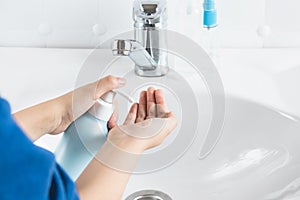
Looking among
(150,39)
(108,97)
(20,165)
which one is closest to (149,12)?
(150,39)

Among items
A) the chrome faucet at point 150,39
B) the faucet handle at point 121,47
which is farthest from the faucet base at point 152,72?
the faucet handle at point 121,47

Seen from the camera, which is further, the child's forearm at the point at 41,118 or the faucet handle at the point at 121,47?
the faucet handle at the point at 121,47

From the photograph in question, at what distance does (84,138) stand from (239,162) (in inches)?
10.2

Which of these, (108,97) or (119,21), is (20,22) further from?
(108,97)

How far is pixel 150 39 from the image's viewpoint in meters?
0.89

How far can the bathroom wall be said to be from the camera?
0.96 m

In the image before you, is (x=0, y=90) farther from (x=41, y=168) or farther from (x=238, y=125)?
(x=41, y=168)

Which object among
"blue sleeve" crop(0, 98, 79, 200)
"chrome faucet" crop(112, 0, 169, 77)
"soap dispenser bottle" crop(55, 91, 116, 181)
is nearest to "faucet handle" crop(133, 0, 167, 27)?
"chrome faucet" crop(112, 0, 169, 77)

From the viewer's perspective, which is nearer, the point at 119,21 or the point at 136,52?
the point at 136,52

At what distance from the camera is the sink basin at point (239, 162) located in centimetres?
80

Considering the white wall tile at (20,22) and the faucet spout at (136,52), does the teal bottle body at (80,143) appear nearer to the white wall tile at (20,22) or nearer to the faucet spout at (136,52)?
the faucet spout at (136,52)

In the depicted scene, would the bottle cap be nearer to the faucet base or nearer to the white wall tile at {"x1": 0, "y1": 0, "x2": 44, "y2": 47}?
the faucet base

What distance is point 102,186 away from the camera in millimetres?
556

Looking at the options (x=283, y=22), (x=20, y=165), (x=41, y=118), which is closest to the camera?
(x=20, y=165)
